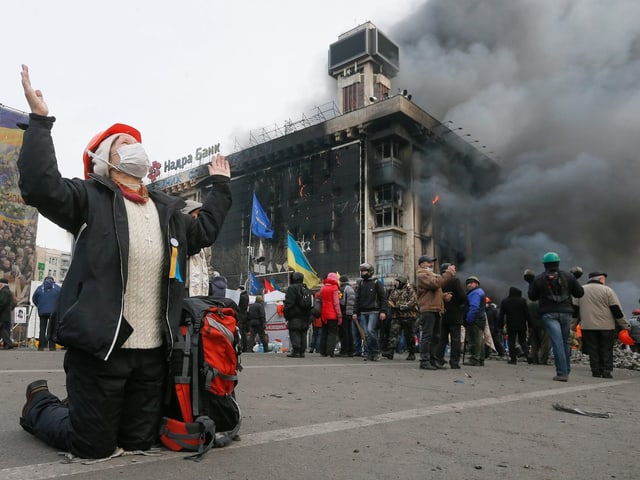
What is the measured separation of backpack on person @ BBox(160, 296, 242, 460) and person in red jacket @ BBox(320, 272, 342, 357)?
8.31m

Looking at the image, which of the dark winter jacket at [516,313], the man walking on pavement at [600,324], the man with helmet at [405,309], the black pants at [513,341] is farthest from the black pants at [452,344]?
the dark winter jacket at [516,313]

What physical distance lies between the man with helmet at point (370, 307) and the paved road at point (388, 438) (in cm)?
398

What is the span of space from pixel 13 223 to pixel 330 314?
44.5 feet

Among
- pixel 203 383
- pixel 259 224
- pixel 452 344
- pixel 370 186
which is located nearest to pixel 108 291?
pixel 203 383

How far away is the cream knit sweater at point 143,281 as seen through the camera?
8.07 ft

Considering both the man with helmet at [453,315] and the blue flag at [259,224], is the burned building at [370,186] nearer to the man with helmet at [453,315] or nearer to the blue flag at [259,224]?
the blue flag at [259,224]

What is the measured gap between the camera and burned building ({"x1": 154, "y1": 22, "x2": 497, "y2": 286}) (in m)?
43.2

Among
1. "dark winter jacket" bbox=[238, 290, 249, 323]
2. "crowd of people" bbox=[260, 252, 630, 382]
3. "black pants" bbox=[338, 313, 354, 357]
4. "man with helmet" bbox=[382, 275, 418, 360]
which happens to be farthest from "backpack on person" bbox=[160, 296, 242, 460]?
"dark winter jacket" bbox=[238, 290, 249, 323]

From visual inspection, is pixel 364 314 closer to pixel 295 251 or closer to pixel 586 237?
pixel 295 251

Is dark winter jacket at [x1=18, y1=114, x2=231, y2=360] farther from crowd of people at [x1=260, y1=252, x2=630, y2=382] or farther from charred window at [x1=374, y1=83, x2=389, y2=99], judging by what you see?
charred window at [x1=374, y1=83, x2=389, y2=99]

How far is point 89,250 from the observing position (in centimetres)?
234

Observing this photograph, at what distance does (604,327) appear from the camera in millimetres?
7934

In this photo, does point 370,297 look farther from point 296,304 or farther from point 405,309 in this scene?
point 296,304

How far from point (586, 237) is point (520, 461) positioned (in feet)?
91.5
